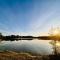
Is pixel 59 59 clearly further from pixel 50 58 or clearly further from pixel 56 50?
pixel 56 50

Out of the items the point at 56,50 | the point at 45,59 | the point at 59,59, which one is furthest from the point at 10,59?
the point at 56,50

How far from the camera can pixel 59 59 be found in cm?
2386

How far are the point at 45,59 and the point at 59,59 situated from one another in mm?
2257

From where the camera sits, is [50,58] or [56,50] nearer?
[50,58]

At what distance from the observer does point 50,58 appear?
2470 cm

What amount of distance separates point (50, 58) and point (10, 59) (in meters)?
6.65

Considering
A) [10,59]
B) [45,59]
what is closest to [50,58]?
[45,59]

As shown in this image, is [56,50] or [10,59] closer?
[10,59]

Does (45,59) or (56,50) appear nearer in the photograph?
(45,59)

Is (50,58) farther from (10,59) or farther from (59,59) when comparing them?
(10,59)

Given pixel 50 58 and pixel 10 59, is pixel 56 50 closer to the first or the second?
pixel 50 58

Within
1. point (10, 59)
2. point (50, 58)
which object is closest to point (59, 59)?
point (50, 58)

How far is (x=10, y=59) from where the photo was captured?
23.3 meters

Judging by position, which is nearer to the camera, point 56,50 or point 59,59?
point 59,59
